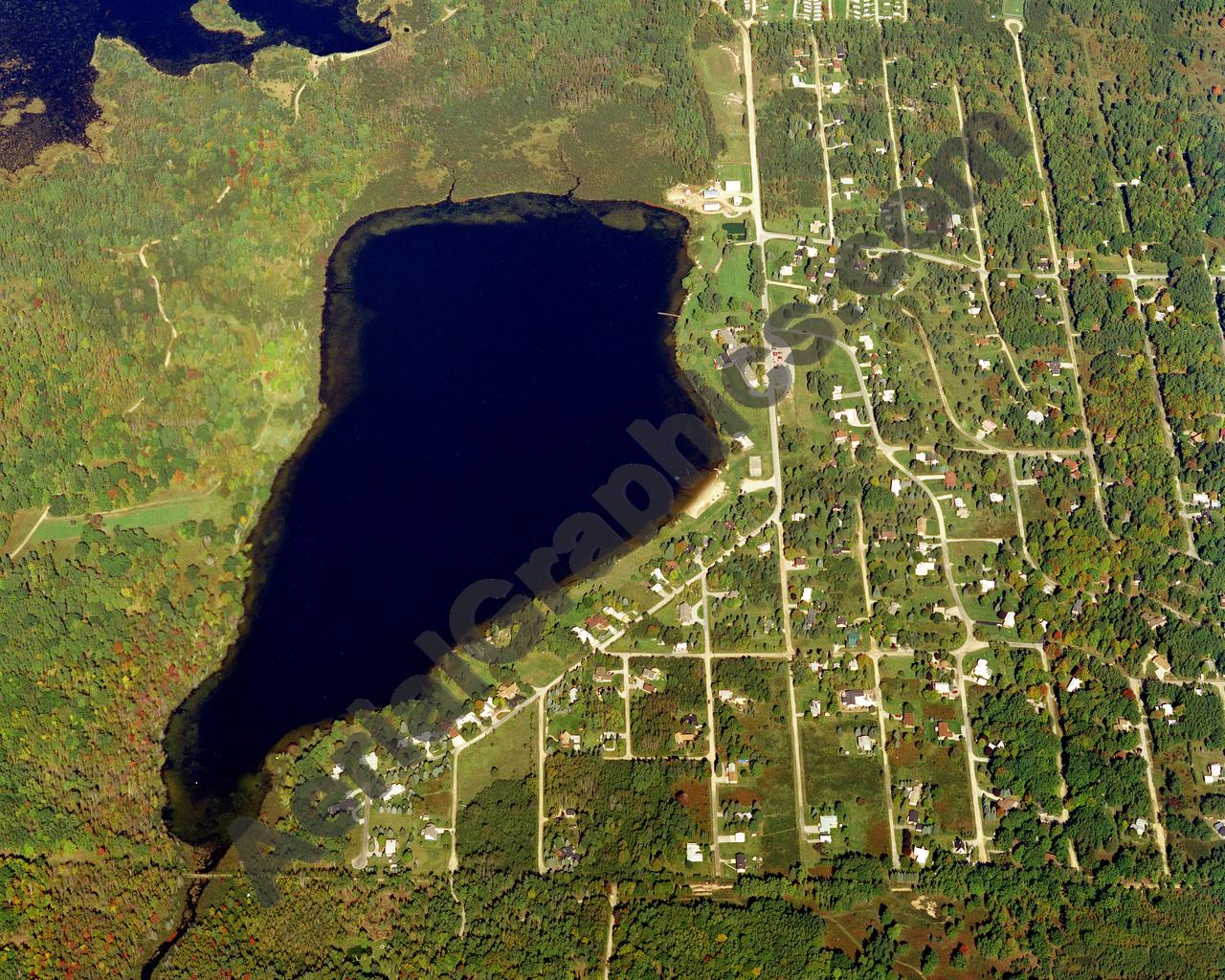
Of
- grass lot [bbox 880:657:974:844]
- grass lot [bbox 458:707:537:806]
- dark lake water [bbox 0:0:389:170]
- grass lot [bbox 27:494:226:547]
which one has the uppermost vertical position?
dark lake water [bbox 0:0:389:170]

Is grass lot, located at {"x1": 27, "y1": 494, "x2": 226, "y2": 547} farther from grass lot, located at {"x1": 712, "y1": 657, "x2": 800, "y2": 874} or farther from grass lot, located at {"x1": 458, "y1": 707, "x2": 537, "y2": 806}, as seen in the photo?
grass lot, located at {"x1": 712, "y1": 657, "x2": 800, "y2": 874}

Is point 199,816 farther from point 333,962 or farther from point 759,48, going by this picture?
point 759,48

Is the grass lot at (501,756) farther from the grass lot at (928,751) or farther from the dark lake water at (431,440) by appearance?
the grass lot at (928,751)

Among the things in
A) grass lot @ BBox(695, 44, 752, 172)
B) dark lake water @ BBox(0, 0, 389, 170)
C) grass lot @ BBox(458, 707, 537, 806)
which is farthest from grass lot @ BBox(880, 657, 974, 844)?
dark lake water @ BBox(0, 0, 389, 170)

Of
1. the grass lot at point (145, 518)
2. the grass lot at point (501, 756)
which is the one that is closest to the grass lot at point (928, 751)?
the grass lot at point (501, 756)

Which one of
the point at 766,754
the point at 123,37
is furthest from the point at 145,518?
the point at 123,37

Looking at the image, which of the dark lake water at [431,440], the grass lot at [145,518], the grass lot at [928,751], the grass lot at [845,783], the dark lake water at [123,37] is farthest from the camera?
the dark lake water at [123,37]
